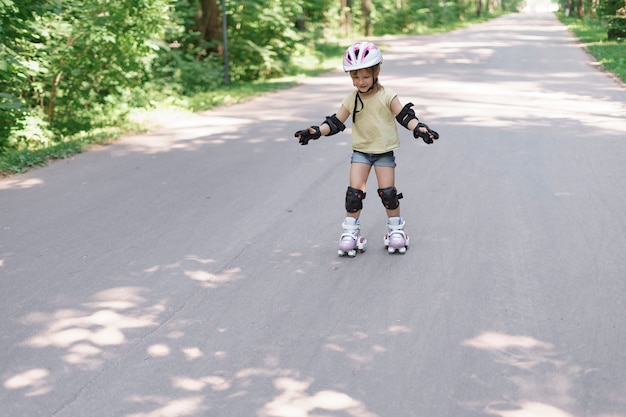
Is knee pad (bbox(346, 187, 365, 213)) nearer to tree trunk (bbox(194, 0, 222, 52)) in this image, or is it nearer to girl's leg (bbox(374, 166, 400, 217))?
girl's leg (bbox(374, 166, 400, 217))

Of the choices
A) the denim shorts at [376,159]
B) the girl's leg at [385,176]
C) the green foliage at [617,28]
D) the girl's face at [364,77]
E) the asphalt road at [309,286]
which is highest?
the green foliage at [617,28]

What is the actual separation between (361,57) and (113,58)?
8678mm

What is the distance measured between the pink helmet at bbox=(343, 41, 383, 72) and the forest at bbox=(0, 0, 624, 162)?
15.6ft

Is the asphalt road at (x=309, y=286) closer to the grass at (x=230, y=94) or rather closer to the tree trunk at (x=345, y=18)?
the grass at (x=230, y=94)

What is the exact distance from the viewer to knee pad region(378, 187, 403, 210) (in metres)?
5.38

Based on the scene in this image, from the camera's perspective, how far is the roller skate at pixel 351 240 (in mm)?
5289

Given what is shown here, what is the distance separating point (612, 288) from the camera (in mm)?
4555

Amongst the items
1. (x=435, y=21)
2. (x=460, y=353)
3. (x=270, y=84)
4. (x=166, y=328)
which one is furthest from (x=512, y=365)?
(x=435, y=21)

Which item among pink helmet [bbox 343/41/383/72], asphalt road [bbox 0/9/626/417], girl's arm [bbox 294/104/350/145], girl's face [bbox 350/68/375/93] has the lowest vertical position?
asphalt road [bbox 0/9/626/417]

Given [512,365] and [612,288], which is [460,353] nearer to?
[512,365]

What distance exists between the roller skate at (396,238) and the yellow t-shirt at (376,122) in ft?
1.81

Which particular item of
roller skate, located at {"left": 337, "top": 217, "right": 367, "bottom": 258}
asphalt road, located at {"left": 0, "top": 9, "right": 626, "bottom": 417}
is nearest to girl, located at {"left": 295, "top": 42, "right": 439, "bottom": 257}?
roller skate, located at {"left": 337, "top": 217, "right": 367, "bottom": 258}

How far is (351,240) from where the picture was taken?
530 cm

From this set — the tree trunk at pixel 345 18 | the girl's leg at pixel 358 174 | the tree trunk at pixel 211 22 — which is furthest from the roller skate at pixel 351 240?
the tree trunk at pixel 345 18
